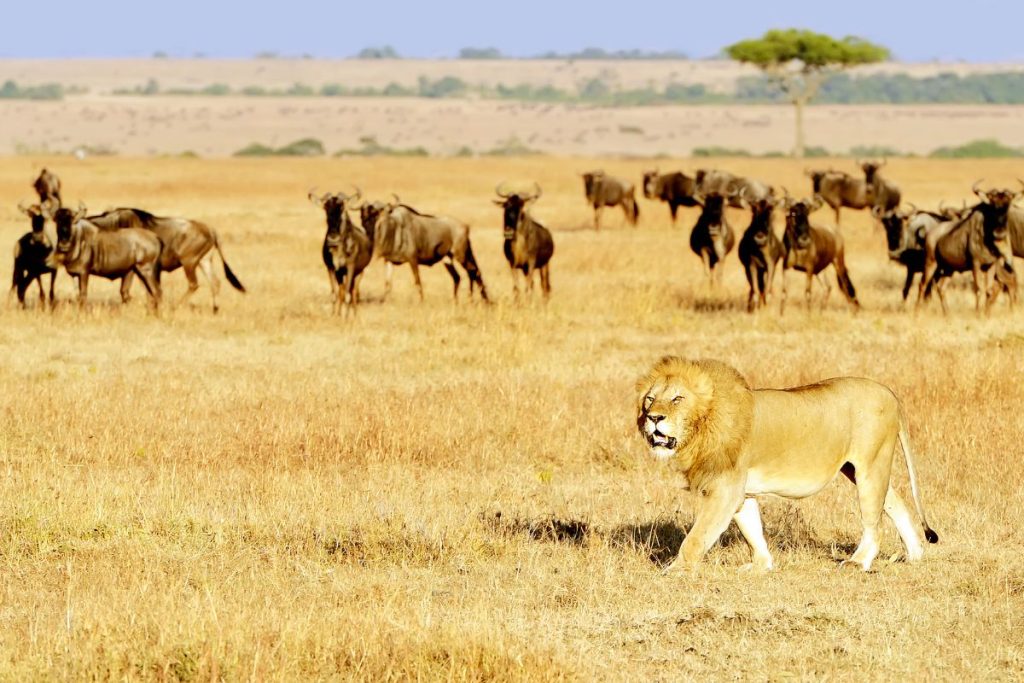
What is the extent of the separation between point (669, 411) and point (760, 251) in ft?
42.8

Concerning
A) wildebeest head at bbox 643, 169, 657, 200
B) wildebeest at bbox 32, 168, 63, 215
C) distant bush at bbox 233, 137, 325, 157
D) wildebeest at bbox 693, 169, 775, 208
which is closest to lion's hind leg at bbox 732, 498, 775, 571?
wildebeest at bbox 32, 168, 63, 215

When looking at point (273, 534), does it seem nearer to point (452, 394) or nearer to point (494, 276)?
point (452, 394)

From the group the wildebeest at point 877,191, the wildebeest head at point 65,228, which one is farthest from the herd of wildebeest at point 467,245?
the wildebeest at point 877,191

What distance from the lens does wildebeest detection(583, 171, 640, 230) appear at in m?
35.4

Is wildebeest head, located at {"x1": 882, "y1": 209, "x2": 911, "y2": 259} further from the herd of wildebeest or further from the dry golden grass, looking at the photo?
the dry golden grass

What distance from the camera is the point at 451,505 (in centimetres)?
911

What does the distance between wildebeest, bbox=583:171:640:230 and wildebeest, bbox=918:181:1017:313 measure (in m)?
15.7

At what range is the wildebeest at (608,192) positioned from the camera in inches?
1394

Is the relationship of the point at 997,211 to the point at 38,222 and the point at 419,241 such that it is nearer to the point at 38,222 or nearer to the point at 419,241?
the point at 419,241

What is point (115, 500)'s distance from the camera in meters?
8.84

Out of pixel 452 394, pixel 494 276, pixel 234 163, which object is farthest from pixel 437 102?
pixel 452 394

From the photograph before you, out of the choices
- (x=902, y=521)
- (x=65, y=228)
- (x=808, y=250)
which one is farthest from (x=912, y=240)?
(x=902, y=521)

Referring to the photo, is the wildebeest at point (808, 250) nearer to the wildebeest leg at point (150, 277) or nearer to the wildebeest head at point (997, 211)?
the wildebeest head at point (997, 211)

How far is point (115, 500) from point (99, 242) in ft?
34.9
